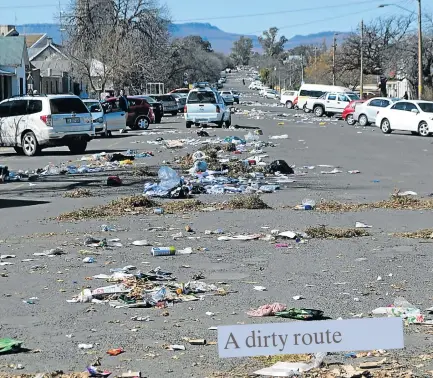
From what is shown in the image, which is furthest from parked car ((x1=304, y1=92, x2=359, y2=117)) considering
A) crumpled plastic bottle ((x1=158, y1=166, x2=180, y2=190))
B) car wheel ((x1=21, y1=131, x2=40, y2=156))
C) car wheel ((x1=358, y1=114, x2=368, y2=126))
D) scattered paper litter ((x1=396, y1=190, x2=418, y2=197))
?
crumpled plastic bottle ((x1=158, y1=166, x2=180, y2=190))

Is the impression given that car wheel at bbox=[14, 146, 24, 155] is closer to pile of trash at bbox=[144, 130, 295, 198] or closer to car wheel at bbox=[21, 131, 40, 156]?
car wheel at bbox=[21, 131, 40, 156]

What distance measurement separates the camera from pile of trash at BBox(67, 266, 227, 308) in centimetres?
893

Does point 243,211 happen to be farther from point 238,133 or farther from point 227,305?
point 238,133

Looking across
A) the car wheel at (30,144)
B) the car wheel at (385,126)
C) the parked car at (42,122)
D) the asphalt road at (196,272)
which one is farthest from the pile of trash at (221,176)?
the car wheel at (385,126)

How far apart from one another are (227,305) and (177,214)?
22.7 ft

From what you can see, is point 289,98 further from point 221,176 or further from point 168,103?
point 221,176

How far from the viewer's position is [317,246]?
12.2 meters

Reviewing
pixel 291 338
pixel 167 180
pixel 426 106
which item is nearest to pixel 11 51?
pixel 426 106

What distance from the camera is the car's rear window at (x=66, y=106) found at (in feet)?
98.5

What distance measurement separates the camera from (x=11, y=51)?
68.5 meters

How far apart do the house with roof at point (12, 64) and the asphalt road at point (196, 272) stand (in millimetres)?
48463

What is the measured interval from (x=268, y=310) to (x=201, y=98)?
38399 millimetres

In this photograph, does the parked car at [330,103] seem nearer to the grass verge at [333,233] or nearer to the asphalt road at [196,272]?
the asphalt road at [196,272]

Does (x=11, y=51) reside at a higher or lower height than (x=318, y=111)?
higher
